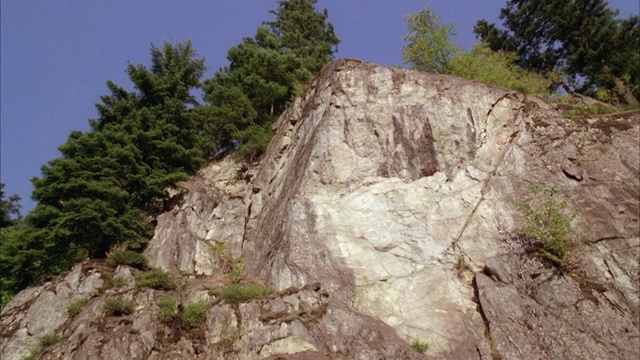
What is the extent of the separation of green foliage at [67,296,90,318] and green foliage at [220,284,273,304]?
4275mm

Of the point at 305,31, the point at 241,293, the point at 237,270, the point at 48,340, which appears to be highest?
the point at 305,31

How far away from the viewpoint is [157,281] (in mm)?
14008

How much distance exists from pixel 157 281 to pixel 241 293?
10.1 feet

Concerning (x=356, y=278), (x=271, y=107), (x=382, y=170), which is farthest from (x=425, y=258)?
(x=271, y=107)

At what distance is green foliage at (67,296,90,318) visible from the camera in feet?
45.2

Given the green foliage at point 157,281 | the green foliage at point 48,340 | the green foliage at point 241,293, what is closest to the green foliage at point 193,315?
the green foliage at point 241,293

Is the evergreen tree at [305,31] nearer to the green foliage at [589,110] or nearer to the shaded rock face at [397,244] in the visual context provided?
the shaded rock face at [397,244]

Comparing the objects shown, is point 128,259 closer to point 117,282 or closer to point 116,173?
point 117,282

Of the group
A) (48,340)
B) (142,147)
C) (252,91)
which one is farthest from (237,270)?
(252,91)

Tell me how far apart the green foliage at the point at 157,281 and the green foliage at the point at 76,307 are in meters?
1.52

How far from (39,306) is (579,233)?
15.0m

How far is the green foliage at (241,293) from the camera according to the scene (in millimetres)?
12292

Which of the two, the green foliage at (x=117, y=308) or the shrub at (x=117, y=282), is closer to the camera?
the green foliage at (x=117, y=308)

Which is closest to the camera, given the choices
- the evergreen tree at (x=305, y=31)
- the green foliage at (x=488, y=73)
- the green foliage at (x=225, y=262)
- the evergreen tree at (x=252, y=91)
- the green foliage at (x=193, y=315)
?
the green foliage at (x=193, y=315)
